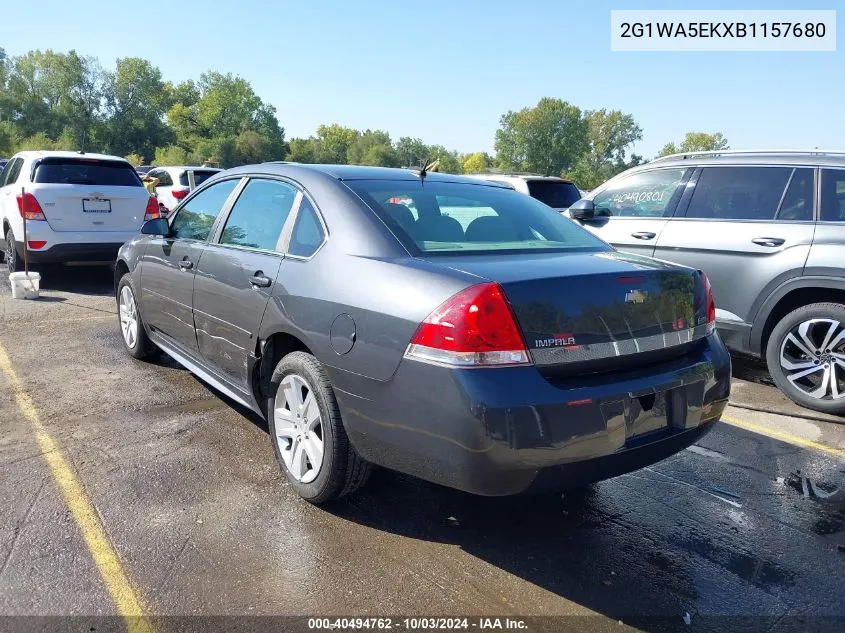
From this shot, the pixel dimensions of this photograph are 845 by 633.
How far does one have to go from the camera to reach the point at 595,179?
336 feet

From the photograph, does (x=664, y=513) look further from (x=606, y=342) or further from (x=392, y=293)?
(x=392, y=293)

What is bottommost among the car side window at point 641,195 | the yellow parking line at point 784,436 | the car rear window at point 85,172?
the yellow parking line at point 784,436

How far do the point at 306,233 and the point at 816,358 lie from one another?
12.5 ft

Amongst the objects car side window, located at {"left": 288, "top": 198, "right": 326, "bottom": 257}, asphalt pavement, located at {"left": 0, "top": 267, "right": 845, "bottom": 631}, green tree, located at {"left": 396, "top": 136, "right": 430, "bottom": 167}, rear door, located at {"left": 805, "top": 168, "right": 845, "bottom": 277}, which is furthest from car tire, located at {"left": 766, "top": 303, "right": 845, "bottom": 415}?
green tree, located at {"left": 396, "top": 136, "right": 430, "bottom": 167}

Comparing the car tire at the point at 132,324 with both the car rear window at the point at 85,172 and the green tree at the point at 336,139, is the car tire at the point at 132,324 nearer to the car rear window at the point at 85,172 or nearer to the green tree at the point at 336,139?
the car rear window at the point at 85,172

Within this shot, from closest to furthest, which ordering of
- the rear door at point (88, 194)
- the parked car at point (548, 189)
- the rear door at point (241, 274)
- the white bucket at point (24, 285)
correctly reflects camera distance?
the rear door at point (241, 274), the white bucket at point (24, 285), the rear door at point (88, 194), the parked car at point (548, 189)

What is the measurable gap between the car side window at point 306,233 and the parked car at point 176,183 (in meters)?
12.4

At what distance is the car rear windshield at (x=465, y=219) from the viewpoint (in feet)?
10.5

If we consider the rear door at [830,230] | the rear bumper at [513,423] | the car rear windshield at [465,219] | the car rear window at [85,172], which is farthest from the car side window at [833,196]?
the car rear window at [85,172]

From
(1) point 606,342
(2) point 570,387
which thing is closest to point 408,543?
(2) point 570,387

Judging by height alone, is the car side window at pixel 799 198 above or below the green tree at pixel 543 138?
below

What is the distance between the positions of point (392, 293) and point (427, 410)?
0.50 metres

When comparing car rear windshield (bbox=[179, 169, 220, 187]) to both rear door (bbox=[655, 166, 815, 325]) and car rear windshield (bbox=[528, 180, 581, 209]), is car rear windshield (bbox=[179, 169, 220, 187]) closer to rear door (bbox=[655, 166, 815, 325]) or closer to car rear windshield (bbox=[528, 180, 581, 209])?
car rear windshield (bbox=[528, 180, 581, 209])

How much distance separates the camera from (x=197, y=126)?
10538 cm
